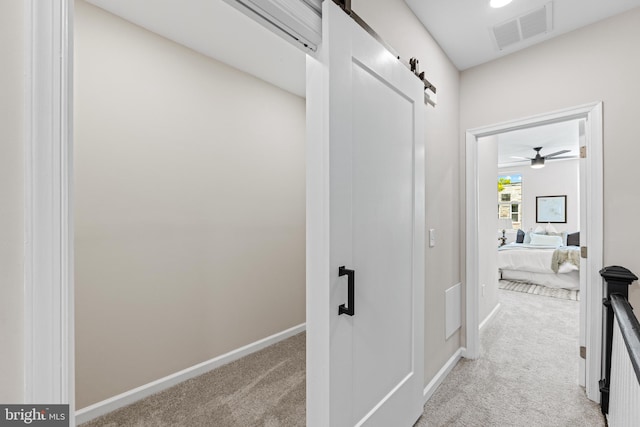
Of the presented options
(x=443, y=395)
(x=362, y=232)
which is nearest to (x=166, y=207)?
(x=362, y=232)

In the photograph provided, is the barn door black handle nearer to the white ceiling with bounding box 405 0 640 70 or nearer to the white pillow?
the white ceiling with bounding box 405 0 640 70

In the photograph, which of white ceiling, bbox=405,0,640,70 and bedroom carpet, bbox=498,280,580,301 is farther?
bedroom carpet, bbox=498,280,580,301

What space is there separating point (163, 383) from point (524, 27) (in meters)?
3.72

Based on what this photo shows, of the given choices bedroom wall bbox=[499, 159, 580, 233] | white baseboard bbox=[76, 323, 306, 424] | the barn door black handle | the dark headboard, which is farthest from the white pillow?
the barn door black handle

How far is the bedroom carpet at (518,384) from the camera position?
1816mm

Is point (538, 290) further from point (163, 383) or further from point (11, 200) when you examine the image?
point (11, 200)

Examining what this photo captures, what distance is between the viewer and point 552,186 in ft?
24.9

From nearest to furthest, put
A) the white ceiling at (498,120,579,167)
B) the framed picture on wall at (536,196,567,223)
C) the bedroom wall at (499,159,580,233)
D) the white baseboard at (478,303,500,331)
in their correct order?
the white baseboard at (478,303,500,331)
the white ceiling at (498,120,579,167)
the bedroom wall at (499,159,580,233)
the framed picture on wall at (536,196,567,223)

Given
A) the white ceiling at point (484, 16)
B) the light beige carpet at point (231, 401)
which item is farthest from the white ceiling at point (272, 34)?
the light beige carpet at point (231, 401)

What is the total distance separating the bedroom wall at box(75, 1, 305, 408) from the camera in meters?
1.77

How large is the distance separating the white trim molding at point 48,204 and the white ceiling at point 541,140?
5.03m

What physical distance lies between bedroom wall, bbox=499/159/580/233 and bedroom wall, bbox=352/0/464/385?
6.71 m

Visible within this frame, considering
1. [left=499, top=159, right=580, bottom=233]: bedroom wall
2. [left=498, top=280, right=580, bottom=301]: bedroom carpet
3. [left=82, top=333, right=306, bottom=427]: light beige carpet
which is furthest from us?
[left=499, top=159, right=580, bottom=233]: bedroom wall

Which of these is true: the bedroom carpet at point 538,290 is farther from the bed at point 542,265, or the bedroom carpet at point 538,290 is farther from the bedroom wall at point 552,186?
the bedroom wall at point 552,186
